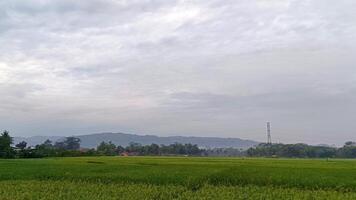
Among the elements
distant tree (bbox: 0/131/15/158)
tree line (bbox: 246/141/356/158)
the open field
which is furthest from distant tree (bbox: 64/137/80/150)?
the open field

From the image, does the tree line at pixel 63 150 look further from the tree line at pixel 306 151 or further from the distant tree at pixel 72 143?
the distant tree at pixel 72 143

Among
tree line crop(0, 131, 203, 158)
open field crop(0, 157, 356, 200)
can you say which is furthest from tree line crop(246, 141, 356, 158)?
open field crop(0, 157, 356, 200)

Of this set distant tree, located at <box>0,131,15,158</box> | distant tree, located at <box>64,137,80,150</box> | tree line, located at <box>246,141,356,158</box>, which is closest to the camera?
distant tree, located at <box>0,131,15,158</box>

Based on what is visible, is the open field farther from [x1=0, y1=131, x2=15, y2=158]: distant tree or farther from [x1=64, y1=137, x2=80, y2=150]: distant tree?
[x1=64, y1=137, x2=80, y2=150]: distant tree

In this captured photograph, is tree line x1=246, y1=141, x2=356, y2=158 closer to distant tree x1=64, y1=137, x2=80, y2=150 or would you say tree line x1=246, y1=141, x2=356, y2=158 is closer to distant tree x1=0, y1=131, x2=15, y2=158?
distant tree x1=64, y1=137, x2=80, y2=150

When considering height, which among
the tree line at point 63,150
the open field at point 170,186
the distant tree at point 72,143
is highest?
the distant tree at point 72,143

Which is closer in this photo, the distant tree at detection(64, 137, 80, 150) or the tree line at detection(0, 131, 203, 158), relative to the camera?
the tree line at detection(0, 131, 203, 158)

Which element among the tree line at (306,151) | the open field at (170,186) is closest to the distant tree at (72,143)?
the tree line at (306,151)

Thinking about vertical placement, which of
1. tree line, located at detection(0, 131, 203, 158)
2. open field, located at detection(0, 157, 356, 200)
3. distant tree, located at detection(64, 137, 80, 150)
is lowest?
open field, located at detection(0, 157, 356, 200)

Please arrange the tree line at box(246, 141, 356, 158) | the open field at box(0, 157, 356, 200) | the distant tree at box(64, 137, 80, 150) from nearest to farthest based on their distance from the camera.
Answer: the open field at box(0, 157, 356, 200)
the tree line at box(246, 141, 356, 158)
the distant tree at box(64, 137, 80, 150)

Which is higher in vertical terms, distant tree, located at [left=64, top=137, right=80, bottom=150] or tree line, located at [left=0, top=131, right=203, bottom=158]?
distant tree, located at [left=64, top=137, right=80, bottom=150]

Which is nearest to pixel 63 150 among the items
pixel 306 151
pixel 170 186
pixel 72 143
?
pixel 72 143

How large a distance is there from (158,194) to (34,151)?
68530 mm

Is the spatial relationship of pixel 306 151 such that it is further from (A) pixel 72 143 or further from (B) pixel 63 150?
(A) pixel 72 143
